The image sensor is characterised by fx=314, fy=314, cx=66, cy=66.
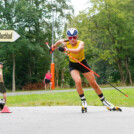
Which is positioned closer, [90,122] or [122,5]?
[90,122]

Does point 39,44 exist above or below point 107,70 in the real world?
above

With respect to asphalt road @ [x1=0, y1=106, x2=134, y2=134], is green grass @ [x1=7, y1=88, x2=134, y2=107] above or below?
below

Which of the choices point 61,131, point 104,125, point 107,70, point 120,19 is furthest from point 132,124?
point 107,70

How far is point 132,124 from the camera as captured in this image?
5.10 m

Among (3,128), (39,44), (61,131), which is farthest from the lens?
(39,44)

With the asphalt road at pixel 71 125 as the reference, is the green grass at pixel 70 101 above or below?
below

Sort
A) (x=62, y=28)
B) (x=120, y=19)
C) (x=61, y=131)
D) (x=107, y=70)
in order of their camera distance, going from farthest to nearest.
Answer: (x=107, y=70), (x=62, y=28), (x=120, y=19), (x=61, y=131)

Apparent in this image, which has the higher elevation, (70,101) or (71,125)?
(71,125)

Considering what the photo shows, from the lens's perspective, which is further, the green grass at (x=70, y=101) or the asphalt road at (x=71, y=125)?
the green grass at (x=70, y=101)

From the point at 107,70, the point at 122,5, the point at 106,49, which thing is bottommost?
the point at 107,70

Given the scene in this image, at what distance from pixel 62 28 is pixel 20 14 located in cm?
744

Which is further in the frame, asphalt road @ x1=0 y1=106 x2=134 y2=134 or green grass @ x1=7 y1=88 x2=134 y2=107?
green grass @ x1=7 y1=88 x2=134 y2=107

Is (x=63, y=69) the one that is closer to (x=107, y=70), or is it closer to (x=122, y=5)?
(x=107, y=70)

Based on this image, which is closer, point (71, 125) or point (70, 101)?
point (71, 125)
